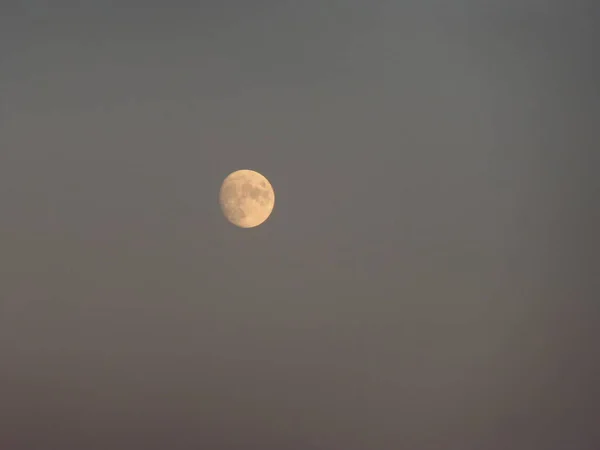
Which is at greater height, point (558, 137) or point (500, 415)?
point (558, 137)

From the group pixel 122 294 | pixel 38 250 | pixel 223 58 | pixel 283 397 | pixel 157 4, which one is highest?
pixel 157 4

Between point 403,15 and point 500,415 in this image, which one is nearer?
point 500,415

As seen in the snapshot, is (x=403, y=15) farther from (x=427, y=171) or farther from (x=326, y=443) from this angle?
(x=326, y=443)

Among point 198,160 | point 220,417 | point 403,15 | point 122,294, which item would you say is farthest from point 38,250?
point 403,15

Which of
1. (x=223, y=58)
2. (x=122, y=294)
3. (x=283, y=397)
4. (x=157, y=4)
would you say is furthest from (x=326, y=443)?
(x=157, y=4)

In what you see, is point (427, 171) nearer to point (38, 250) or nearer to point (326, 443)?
point (326, 443)

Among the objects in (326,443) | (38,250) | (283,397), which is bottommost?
(326,443)
